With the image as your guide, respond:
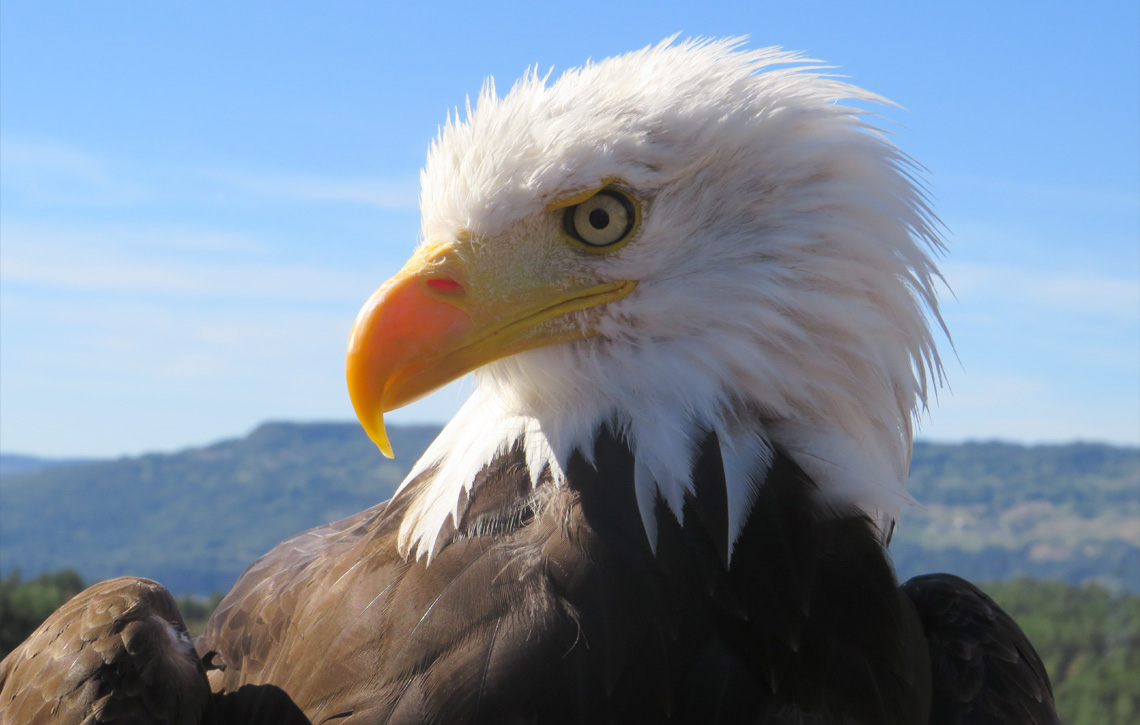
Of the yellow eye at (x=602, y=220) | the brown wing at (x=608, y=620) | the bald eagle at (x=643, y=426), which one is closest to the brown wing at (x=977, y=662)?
the bald eagle at (x=643, y=426)

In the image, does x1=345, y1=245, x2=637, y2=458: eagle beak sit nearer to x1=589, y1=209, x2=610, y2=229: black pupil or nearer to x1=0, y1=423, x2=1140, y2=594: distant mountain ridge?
x1=589, y1=209, x2=610, y2=229: black pupil

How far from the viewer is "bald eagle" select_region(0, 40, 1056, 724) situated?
8.01ft

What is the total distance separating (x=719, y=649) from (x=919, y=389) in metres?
1.09

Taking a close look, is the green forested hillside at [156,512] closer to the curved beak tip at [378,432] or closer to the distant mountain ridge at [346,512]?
the distant mountain ridge at [346,512]

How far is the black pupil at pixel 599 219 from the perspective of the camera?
2844 millimetres

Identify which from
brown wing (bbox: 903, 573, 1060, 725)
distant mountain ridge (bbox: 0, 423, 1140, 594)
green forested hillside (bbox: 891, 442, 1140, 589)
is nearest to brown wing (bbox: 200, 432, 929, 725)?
brown wing (bbox: 903, 573, 1060, 725)

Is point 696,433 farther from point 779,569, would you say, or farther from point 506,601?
point 506,601

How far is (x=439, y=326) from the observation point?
2760 millimetres

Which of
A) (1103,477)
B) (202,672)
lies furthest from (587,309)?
(1103,477)

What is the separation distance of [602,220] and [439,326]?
55 cm

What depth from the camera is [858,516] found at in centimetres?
276

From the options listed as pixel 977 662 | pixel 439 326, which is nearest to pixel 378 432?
pixel 439 326

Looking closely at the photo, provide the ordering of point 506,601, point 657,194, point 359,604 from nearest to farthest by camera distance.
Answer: point 506,601 → point 359,604 → point 657,194

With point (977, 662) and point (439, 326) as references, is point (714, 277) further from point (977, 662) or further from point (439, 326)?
point (977, 662)
